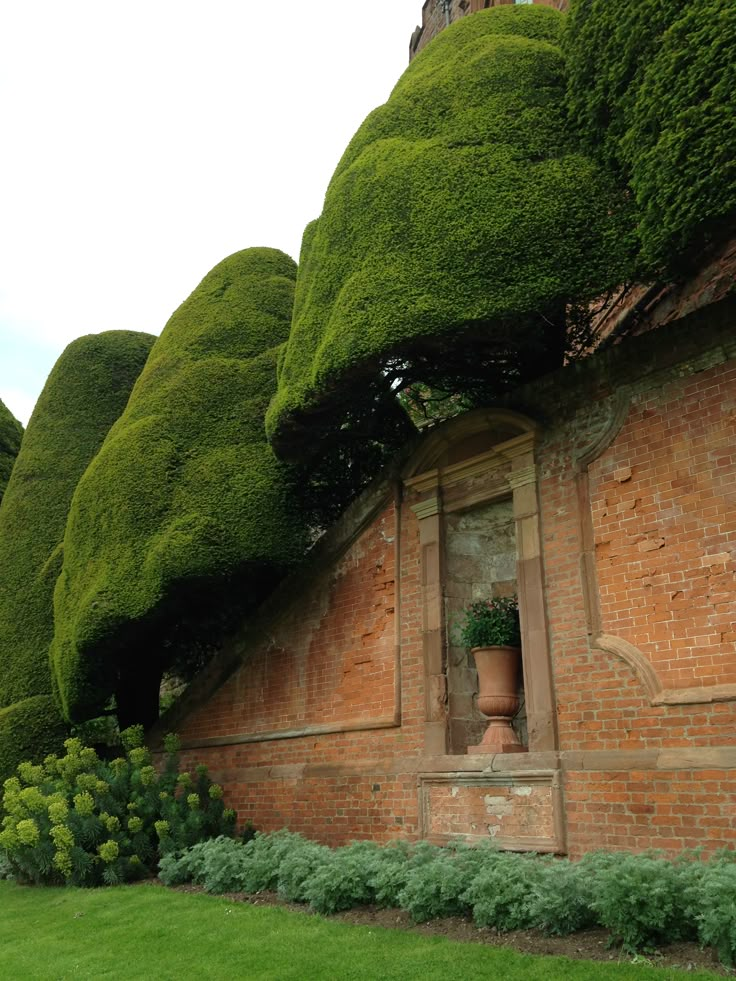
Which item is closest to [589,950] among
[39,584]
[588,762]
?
[588,762]

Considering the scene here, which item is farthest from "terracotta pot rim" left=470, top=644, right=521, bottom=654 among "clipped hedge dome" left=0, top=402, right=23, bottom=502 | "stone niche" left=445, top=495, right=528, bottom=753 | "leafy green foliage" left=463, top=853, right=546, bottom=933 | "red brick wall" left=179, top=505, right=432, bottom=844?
"clipped hedge dome" left=0, top=402, right=23, bottom=502

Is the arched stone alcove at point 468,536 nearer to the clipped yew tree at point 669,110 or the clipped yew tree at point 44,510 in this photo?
the clipped yew tree at point 669,110

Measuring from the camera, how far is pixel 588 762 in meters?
6.57

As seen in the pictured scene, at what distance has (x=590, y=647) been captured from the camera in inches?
270

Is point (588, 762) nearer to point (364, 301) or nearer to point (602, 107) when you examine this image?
point (364, 301)

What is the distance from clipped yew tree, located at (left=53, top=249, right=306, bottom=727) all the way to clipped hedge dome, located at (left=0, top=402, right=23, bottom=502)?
24.7 ft

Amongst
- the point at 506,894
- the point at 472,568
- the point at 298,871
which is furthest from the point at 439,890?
the point at 472,568

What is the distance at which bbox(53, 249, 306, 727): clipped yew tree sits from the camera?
9.53 metres

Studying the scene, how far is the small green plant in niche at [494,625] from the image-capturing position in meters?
7.77

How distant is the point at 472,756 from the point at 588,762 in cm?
118

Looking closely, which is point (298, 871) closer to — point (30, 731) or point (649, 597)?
point (649, 597)

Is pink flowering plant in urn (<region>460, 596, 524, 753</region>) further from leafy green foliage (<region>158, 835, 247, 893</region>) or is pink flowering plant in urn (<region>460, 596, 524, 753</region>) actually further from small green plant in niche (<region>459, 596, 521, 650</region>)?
leafy green foliage (<region>158, 835, 247, 893</region>)

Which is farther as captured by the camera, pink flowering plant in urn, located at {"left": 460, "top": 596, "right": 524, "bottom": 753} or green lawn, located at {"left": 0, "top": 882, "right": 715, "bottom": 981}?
pink flowering plant in urn, located at {"left": 460, "top": 596, "right": 524, "bottom": 753}

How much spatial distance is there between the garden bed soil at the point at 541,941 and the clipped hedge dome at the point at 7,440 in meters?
Answer: 13.9
